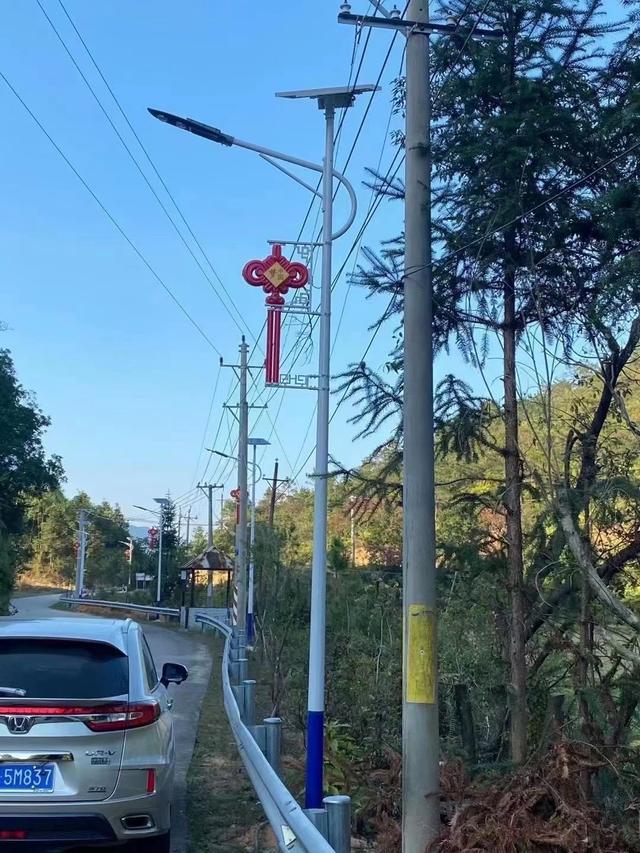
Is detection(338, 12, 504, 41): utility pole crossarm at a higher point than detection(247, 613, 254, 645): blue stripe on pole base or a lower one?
higher

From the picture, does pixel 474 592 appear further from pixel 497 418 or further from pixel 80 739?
pixel 80 739

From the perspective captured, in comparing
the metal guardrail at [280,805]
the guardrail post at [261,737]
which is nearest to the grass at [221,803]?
the metal guardrail at [280,805]

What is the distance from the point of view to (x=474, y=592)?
811cm

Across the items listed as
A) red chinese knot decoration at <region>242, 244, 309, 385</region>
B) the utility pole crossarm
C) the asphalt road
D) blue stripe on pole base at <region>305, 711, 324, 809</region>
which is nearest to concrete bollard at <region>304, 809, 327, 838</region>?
the asphalt road

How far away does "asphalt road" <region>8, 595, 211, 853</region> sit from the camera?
730 cm

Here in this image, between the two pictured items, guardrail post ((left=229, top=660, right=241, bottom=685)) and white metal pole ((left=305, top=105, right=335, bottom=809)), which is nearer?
white metal pole ((left=305, top=105, right=335, bottom=809))

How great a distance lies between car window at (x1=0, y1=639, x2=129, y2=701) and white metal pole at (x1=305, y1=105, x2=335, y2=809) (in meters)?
2.84

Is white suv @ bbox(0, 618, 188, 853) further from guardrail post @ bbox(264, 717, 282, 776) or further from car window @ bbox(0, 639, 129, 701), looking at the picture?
guardrail post @ bbox(264, 717, 282, 776)

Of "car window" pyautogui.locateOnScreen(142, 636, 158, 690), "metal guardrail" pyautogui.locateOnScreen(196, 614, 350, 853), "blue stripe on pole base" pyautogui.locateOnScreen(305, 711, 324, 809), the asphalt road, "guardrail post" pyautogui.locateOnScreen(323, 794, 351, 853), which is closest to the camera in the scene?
"metal guardrail" pyautogui.locateOnScreen(196, 614, 350, 853)

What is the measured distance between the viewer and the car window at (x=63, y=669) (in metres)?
5.26

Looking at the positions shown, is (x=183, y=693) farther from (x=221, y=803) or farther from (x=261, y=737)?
(x=261, y=737)

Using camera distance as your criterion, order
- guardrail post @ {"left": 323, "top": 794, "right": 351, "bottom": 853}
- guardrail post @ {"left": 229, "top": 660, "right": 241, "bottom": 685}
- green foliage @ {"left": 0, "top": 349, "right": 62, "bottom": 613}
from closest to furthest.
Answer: guardrail post @ {"left": 323, "top": 794, "right": 351, "bottom": 853}
guardrail post @ {"left": 229, "top": 660, "right": 241, "bottom": 685}
green foliage @ {"left": 0, "top": 349, "right": 62, "bottom": 613}

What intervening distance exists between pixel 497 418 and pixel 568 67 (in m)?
2.90

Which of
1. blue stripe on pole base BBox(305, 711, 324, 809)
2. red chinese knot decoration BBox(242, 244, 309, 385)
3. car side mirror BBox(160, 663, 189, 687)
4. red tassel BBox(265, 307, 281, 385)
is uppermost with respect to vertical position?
red chinese knot decoration BBox(242, 244, 309, 385)
